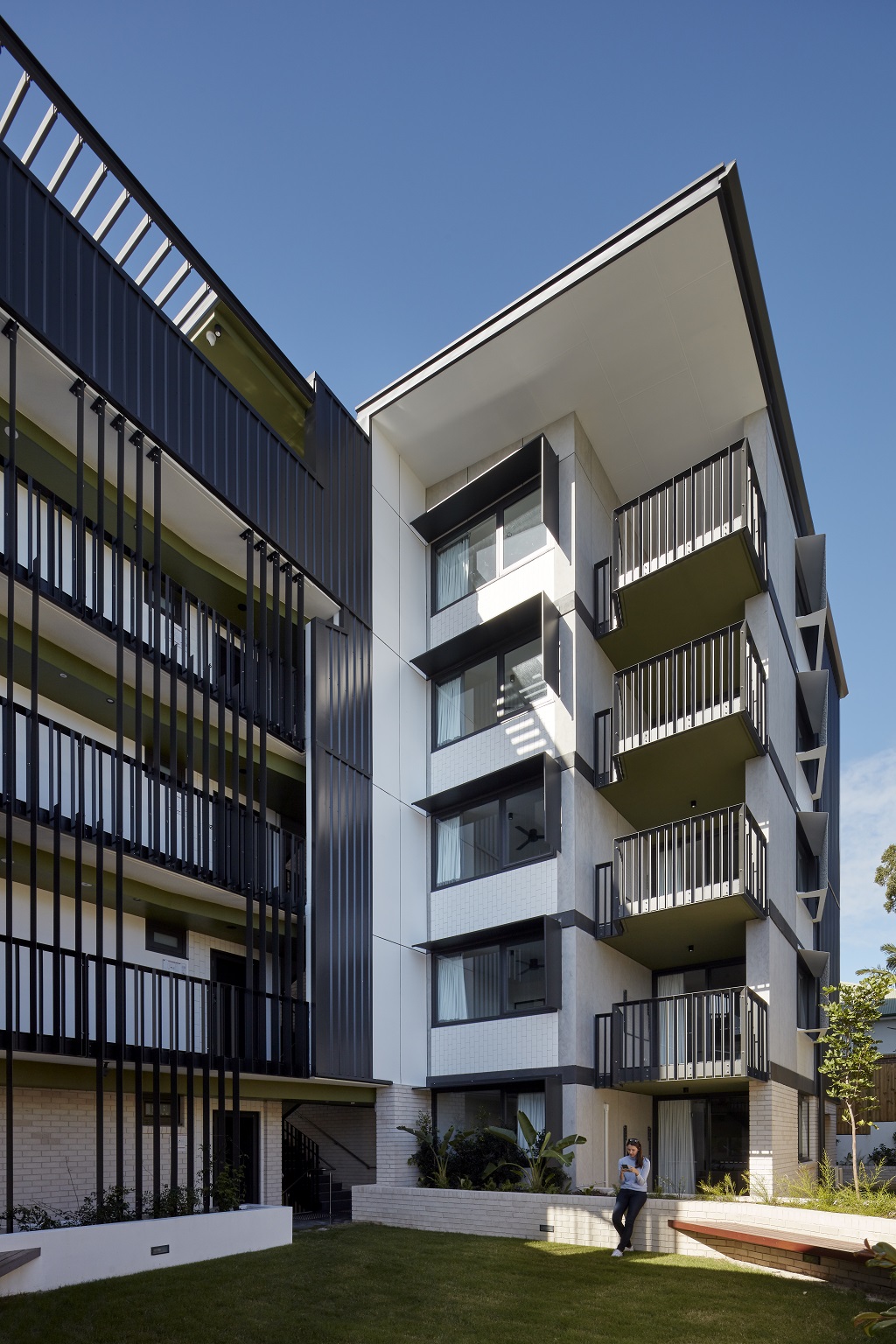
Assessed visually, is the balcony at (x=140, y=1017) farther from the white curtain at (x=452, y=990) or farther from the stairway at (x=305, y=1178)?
the stairway at (x=305, y=1178)

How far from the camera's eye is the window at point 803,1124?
21.0m

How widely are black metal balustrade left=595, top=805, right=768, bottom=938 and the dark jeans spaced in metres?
4.98

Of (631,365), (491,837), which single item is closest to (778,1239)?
(491,837)

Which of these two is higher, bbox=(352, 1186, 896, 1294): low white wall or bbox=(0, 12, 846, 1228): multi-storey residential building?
bbox=(0, 12, 846, 1228): multi-storey residential building

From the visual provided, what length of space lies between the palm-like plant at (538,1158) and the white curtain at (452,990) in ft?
8.86

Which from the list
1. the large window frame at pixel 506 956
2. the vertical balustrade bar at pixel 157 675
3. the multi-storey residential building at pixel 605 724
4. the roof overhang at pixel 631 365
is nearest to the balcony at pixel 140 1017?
the vertical balustrade bar at pixel 157 675

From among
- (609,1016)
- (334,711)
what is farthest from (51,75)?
(609,1016)

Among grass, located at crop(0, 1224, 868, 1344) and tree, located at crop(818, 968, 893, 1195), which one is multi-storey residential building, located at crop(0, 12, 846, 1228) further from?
grass, located at crop(0, 1224, 868, 1344)

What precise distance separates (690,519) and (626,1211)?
446 inches

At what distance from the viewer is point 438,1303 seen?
1134cm

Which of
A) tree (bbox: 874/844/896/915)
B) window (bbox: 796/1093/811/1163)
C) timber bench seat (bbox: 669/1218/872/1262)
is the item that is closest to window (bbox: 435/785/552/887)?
window (bbox: 796/1093/811/1163)

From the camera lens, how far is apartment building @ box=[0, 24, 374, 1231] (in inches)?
565

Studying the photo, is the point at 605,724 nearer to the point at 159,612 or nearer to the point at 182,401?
the point at 159,612

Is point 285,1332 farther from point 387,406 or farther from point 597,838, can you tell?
point 387,406
